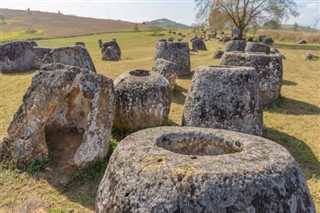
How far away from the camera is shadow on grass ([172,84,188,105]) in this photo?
11792 millimetres

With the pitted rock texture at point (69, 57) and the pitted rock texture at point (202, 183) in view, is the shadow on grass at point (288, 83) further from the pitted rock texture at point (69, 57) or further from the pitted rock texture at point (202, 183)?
the pitted rock texture at point (202, 183)

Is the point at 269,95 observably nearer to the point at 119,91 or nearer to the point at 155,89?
the point at 155,89

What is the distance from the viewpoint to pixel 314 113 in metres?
10.4

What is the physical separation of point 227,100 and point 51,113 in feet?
12.3

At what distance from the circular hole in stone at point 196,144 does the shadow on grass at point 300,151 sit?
129 inches

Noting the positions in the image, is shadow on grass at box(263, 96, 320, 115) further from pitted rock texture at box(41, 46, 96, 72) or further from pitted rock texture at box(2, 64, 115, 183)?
pitted rock texture at box(41, 46, 96, 72)

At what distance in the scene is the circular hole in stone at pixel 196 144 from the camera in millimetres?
3842

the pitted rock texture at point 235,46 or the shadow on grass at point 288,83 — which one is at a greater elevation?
the pitted rock texture at point 235,46

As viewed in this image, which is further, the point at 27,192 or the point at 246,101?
the point at 246,101

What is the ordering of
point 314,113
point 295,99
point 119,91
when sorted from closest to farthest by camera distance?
1. point 119,91
2. point 314,113
3. point 295,99

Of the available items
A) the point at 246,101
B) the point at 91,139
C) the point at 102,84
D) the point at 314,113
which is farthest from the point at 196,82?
the point at 314,113

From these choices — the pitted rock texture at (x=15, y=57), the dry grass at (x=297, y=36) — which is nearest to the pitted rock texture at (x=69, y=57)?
the pitted rock texture at (x=15, y=57)

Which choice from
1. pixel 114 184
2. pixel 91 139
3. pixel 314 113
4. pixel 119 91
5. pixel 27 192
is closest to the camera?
pixel 114 184

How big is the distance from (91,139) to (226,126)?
2861mm
